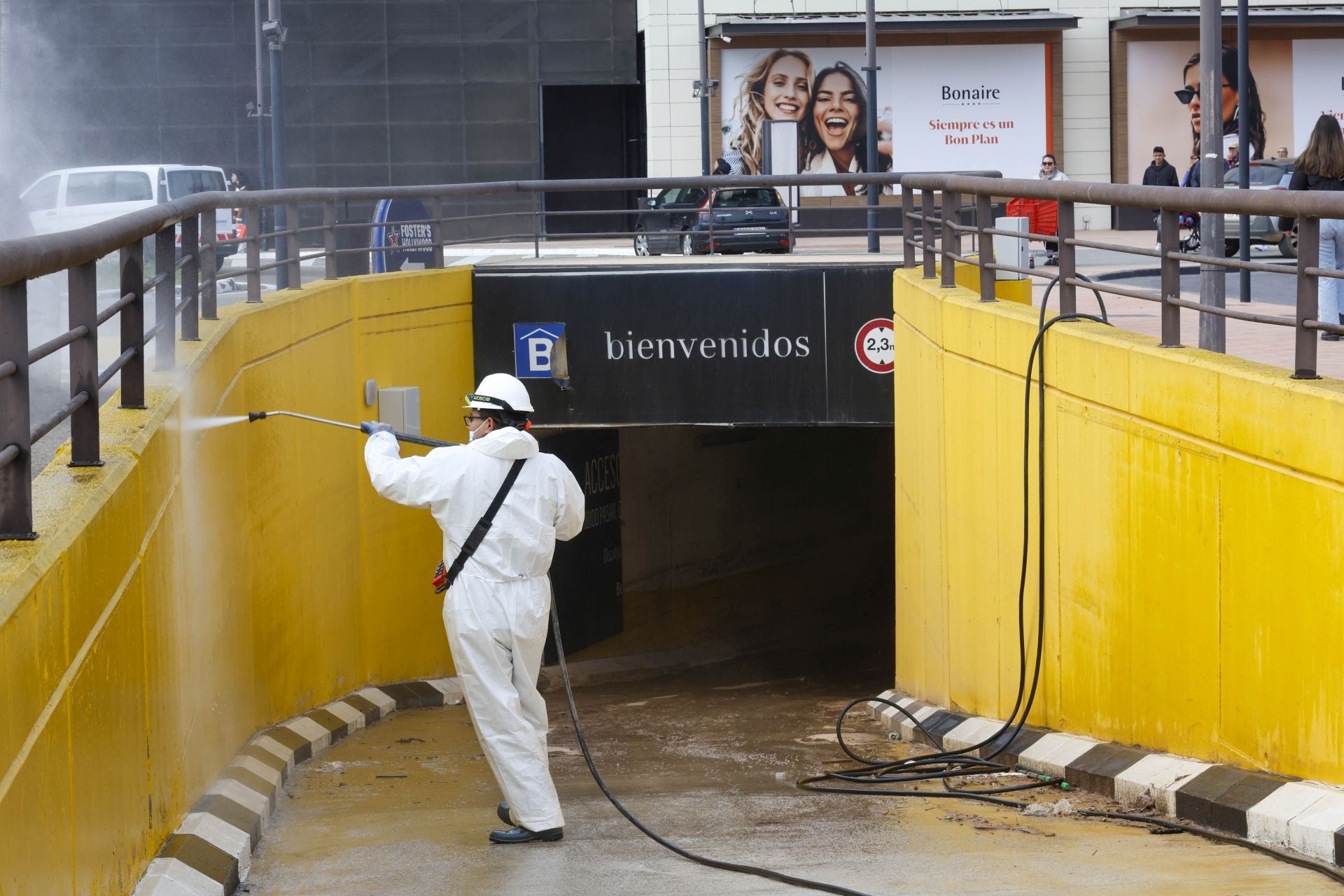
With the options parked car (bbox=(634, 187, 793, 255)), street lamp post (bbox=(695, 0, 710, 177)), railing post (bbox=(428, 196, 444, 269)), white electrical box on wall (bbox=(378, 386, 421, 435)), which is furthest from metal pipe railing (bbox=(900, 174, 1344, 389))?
street lamp post (bbox=(695, 0, 710, 177))

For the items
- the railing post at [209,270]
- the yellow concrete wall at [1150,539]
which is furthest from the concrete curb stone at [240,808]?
the yellow concrete wall at [1150,539]

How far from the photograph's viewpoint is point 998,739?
804 cm

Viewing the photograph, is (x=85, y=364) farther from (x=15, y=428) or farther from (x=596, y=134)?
(x=596, y=134)

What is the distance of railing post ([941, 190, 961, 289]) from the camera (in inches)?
384

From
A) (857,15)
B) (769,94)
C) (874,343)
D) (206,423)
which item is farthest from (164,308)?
(857,15)

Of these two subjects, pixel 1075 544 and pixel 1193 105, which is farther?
pixel 1193 105

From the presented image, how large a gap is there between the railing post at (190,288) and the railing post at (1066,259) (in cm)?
385

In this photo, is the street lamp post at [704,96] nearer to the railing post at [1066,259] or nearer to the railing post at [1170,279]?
the railing post at [1066,259]

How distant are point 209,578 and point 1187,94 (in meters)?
28.6

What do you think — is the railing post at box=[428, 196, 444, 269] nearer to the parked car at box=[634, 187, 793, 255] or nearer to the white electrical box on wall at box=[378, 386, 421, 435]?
the white electrical box on wall at box=[378, 386, 421, 435]

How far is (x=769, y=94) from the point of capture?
32281mm

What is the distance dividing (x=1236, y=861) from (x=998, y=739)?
120 inches

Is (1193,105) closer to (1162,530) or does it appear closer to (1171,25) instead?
(1171,25)

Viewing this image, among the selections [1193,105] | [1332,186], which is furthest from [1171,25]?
[1332,186]
